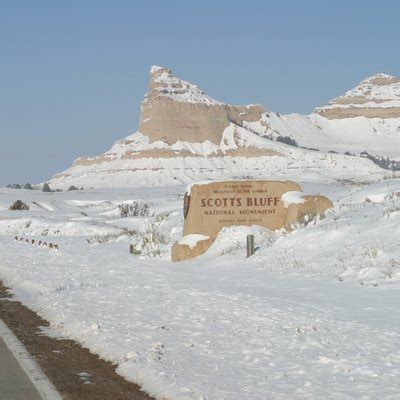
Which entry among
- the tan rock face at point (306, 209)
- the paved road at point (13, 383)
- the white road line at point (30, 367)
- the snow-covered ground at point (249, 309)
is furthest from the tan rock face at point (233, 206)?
the paved road at point (13, 383)

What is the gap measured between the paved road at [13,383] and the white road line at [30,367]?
0.05 meters

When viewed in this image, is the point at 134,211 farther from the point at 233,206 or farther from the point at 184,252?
the point at 184,252

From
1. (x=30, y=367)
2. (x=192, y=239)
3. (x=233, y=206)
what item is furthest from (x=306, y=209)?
(x=30, y=367)

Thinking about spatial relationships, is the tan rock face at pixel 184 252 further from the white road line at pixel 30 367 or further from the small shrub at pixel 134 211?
the small shrub at pixel 134 211

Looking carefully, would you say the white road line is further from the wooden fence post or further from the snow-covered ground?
the wooden fence post

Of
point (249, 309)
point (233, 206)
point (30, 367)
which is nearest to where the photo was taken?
point (30, 367)

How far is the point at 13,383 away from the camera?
7.02m

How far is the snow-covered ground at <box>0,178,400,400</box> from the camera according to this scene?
7.02m

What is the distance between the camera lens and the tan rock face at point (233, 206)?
70.4 feet

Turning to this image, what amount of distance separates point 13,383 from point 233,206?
1491 centimetres

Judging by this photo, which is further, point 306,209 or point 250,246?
point 306,209

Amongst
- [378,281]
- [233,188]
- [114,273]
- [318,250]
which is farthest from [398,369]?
[233,188]

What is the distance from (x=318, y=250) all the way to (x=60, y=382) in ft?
31.4

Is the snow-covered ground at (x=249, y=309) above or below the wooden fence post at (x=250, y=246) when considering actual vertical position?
below
